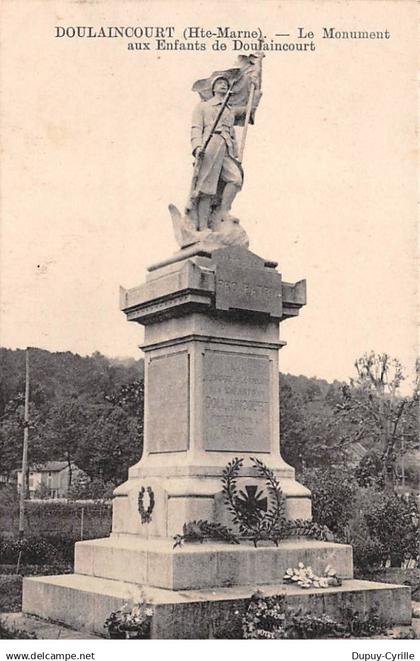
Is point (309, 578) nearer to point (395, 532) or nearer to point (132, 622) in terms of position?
point (132, 622)

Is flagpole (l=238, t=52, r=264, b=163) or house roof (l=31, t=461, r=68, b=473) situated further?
house roof (l=31, t=461, r=68, b=473)

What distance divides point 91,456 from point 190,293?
40.1m

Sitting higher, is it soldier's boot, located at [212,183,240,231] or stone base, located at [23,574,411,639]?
soldier's boot, located at [212,183,240,231]

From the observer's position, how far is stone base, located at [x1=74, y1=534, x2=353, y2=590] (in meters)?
9.32

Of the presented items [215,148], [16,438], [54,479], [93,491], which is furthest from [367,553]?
[54,479]

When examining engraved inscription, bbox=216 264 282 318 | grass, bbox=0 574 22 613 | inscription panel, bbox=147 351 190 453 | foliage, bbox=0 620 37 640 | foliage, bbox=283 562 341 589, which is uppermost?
engraved inscription, bbox=216 264 282 318

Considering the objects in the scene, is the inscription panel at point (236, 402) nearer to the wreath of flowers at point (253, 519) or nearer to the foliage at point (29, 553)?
the wreath of flowers at point (253, 519)

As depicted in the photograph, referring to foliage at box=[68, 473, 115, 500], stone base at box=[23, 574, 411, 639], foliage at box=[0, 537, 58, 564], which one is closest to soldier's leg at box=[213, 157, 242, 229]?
stone base at box=[23, 574, 411, 639]

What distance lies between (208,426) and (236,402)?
502 mm

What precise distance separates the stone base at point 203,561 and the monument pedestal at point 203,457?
0.5 inches

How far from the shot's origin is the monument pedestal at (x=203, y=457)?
950 cm

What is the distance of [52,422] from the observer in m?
51.1

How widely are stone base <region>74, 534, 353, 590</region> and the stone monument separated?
14 mm

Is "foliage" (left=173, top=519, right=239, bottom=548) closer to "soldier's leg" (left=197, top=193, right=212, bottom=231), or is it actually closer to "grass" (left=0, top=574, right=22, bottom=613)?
"grass" (left=0, top=574, right=22, bottom=613)
